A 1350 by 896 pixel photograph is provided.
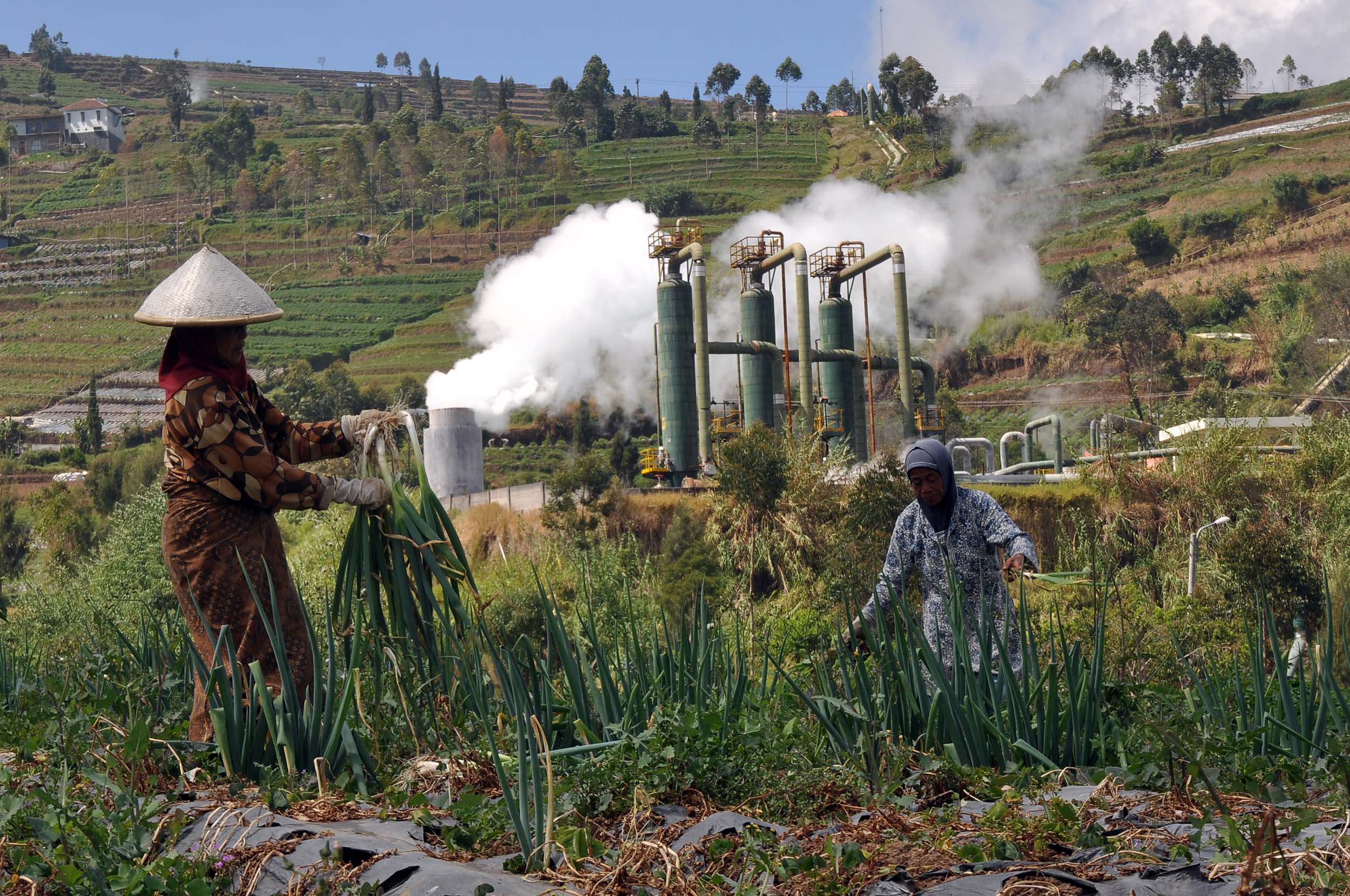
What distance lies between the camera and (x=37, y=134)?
399 ft

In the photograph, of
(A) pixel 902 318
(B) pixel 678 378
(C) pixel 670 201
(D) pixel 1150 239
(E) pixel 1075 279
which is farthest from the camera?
(C) pixel 670 201

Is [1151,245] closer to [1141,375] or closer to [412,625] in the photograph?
[1141,375]

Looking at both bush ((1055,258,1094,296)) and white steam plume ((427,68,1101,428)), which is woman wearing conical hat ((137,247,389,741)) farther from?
bush ((1055,258,1094,296))

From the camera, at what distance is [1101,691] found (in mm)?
3137

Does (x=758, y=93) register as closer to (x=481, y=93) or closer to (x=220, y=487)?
(x=481, y=93)

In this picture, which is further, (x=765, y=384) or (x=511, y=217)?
(x=511, y=217)

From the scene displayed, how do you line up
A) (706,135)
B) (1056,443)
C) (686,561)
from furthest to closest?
1. (706,135)
2. (1056,443)
3. (686,561)

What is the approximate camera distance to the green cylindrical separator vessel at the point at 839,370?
3288cm

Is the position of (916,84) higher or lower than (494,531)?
higher

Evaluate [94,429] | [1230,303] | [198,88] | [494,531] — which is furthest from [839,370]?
[198,88]

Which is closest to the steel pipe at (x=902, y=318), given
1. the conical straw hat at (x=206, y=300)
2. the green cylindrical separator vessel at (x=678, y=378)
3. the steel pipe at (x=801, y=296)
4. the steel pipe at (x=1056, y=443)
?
the steel pipe at (x=801, y=296)

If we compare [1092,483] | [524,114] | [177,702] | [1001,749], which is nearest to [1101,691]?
[1001,749]

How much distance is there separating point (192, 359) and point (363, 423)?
0.51m

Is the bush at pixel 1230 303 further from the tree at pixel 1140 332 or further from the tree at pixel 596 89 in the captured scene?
the tree at pixel 596 89
